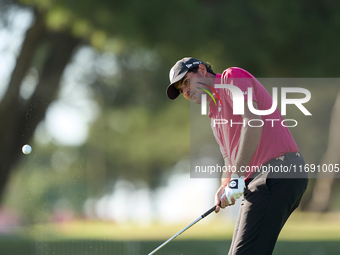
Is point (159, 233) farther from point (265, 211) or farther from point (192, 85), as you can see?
point (265, 211)

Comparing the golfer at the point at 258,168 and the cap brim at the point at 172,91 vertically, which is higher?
the cap brim at the point at 172,91

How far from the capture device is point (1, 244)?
38.3ft

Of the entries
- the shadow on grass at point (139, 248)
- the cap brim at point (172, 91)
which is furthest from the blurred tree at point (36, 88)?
the cap brim at point (172, 91)

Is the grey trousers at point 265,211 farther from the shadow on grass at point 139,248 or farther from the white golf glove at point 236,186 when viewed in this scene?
the shadow on grass at point 139,248

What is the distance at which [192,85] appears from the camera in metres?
4.32

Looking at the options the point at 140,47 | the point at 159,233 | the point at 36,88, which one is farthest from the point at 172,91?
the point at 159,233

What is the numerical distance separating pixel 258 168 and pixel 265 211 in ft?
0.90

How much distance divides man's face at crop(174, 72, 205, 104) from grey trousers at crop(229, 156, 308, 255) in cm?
78

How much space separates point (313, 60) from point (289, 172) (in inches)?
306

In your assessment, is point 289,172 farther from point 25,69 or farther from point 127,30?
point 25,69

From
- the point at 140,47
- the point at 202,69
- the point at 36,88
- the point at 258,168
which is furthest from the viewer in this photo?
the point at 36,88

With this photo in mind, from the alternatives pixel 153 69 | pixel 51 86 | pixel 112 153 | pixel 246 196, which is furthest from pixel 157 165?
pixel 246 196

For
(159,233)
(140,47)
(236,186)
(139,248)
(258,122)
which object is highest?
(140,47)

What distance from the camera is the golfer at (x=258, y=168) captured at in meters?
3.83
